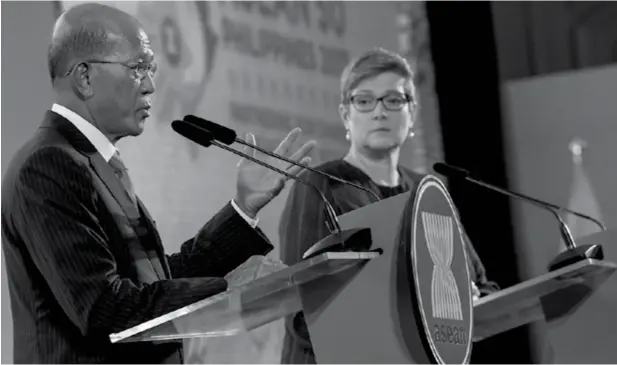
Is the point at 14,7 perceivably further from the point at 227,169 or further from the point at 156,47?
the point at 227,169

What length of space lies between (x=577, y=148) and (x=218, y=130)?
3666 millimetres

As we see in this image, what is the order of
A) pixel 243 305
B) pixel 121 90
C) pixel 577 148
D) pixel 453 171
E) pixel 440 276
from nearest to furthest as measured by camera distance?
pixel 243 305
pixel 440 276
pixel 121 90
pixel 453 171
pixel 577 148

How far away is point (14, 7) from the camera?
3.21 meters

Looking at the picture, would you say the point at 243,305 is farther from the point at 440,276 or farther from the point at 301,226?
the point at 301,226

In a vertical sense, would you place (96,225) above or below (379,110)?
below

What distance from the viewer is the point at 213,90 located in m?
3.77

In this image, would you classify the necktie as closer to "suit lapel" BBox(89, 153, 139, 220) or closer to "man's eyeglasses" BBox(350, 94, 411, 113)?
"suit lapel" BBox(89, 153, 139, 220)

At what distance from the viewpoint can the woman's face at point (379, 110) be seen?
3551mm

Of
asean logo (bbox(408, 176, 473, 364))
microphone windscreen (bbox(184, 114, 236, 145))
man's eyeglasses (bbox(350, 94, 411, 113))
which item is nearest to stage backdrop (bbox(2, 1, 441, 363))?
man's eyeglasses (bbox(350, 94, 411, 113))

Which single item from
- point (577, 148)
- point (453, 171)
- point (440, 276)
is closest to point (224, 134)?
point (440, 276)

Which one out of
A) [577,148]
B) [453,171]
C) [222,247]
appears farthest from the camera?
[577,148]

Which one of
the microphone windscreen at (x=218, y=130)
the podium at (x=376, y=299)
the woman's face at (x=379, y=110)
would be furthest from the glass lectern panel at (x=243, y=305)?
the woman's face at (x=379, y=110)

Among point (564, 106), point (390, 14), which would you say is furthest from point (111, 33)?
point (564, 106)

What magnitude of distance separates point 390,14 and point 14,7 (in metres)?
2.09
